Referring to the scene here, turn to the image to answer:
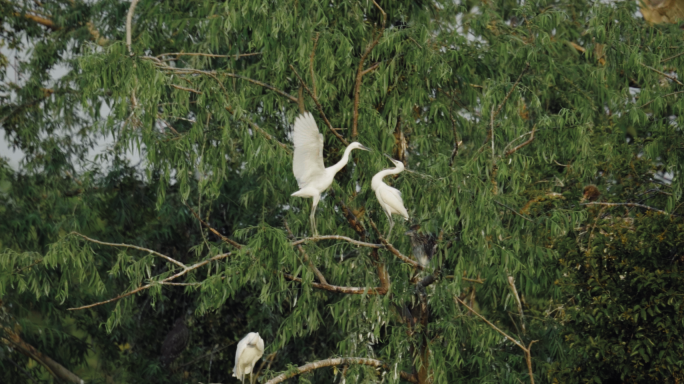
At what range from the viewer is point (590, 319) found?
4770mm

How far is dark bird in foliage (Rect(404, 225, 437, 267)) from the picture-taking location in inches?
210

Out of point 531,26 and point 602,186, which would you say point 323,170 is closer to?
point 531,26

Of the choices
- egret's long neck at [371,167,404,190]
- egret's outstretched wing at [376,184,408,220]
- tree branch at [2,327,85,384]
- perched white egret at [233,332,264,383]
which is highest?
egret's long neck at [371,167,404,190]

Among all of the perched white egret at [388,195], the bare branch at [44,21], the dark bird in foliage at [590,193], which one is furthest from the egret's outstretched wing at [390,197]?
the bare branch at [44,21]

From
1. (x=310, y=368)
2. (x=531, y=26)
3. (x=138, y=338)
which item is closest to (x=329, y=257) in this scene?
(x=310, y=368)

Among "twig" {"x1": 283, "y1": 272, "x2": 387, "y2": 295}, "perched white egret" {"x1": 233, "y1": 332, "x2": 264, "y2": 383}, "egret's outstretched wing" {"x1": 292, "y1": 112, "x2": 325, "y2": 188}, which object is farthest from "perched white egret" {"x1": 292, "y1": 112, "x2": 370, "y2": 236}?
"perched white egret" {"x1": 233, "y1": 332, "x2": 264, "y2": 383}

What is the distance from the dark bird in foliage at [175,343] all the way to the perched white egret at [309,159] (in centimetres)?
334

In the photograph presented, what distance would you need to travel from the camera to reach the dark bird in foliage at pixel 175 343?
7.65 m

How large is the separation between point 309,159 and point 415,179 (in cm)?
78

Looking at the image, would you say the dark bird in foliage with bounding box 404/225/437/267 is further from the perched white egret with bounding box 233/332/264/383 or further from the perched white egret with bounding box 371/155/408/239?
the perched white egret with bounding box 233/332/264/383

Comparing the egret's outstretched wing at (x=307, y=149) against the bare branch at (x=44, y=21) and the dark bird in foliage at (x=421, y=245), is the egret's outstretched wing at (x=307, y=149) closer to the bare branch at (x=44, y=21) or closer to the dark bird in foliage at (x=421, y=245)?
the dark bird in foliage at (x=421, y=245)

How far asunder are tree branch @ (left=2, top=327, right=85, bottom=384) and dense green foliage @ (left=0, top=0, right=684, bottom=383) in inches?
37.9

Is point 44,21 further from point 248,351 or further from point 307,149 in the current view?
point 307,149

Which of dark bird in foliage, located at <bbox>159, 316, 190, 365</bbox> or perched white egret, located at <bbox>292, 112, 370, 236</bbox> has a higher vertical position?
perched white egret, located at <bbox>292, 112, 370, 236</bbox>
